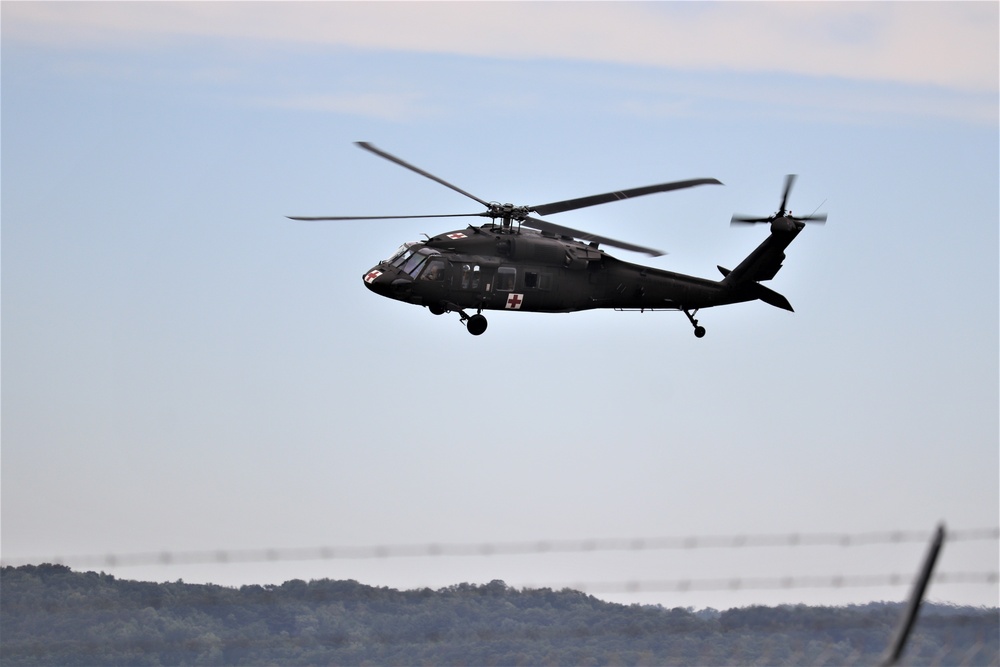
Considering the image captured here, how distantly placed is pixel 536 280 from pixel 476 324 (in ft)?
7.04

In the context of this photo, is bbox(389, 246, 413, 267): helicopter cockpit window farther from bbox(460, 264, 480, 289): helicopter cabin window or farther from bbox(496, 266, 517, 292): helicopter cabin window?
bbox(496, 266, 517, 292): helicopter cabin window

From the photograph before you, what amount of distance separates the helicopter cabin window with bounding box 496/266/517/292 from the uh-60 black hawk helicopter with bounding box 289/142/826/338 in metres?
0.03

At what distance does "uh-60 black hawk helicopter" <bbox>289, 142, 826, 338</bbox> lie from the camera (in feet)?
156

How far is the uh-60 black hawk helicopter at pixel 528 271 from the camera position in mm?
47594

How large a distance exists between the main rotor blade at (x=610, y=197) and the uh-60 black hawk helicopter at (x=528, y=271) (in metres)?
0.03

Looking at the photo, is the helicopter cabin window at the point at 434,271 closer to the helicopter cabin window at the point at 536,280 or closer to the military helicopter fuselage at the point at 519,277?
the military helicopter fuselage at the point at 519,277

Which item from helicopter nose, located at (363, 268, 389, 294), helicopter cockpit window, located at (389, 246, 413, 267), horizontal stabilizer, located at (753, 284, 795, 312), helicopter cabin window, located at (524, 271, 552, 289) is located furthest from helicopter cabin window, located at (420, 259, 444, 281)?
horizontal stabilizer, located at (753, 284, 795, 312)

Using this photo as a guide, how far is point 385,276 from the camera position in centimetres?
4753

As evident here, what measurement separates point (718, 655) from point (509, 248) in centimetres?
9916

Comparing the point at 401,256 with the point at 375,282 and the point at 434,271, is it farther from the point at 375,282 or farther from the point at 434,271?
the point at 434,271

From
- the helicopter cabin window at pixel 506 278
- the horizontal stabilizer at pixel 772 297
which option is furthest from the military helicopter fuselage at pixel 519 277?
the horizontal stabilizer at pixel 772 297

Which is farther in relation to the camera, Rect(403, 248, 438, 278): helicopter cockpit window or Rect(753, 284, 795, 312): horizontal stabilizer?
Rect(753, 284, 795, 312): horizontal stabilizer

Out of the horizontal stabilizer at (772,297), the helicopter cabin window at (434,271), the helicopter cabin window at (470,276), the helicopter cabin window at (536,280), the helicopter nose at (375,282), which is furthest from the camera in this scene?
the horizontal stabilizer at (772,297)

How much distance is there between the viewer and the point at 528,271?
1921 inches
